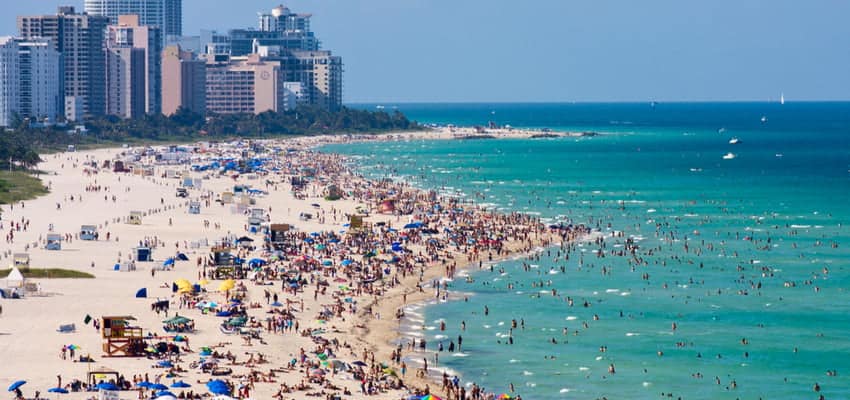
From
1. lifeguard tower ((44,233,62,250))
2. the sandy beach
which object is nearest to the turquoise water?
the sandy beach

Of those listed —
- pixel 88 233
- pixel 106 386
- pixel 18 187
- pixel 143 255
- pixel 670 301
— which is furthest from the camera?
pixel 18 187

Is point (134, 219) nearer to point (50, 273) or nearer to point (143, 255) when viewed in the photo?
point (143, 255)

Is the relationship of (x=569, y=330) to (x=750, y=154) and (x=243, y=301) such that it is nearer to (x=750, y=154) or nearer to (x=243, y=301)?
(x=243, y=301)

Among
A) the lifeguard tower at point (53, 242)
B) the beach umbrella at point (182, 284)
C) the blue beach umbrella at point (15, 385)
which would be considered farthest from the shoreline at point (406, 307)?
the lifeguard tower at point (53, 242)

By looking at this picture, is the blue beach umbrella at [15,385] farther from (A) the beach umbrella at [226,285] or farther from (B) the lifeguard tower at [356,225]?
(B) the lifeguard tower at [356,225]

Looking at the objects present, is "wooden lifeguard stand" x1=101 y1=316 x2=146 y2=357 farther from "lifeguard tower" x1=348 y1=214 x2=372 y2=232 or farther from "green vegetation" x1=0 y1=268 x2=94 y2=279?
"lifeguard tower" x1=348 y1=214 x2=372 y2=232

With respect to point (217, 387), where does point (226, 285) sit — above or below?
above

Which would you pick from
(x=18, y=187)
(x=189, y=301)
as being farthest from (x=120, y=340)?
(x=18, y=187)
